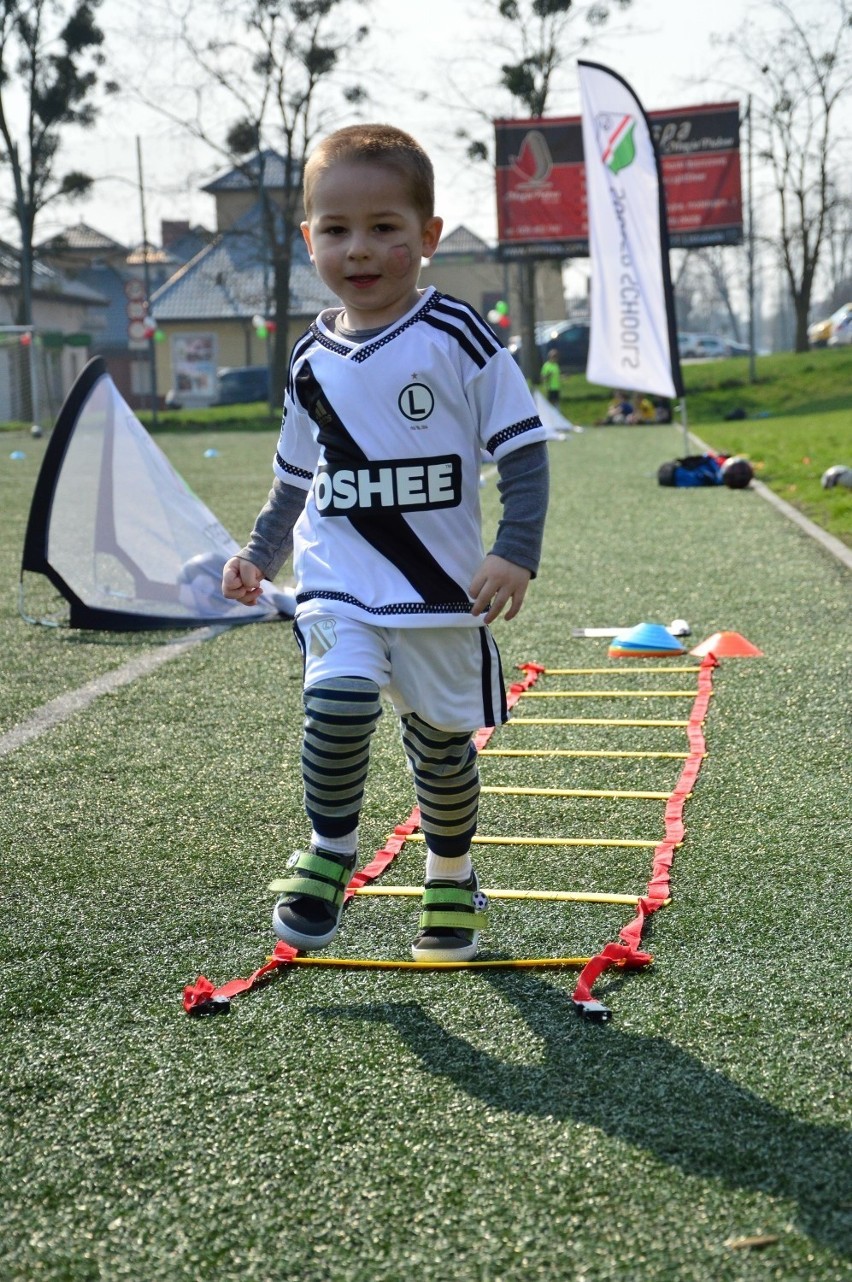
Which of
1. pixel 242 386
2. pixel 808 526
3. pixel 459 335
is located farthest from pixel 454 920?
pixel 242 386

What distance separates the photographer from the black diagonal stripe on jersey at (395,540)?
2842mm

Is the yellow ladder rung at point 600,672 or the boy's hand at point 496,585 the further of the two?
the yellow ladder rung at point 600,672

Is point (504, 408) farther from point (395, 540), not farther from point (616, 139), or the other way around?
point (616, 139)

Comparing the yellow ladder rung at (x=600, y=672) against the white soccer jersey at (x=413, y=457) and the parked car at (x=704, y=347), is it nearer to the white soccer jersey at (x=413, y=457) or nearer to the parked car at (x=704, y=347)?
the white soccer jersey at (x=413, y=457)

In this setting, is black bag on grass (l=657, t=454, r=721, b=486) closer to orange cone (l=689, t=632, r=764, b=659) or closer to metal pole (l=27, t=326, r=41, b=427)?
orange cone (l=689, t=632, r=764, b=659)

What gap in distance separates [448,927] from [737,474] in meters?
12.2

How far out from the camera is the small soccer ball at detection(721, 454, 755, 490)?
1458cm

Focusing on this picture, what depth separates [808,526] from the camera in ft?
35.9

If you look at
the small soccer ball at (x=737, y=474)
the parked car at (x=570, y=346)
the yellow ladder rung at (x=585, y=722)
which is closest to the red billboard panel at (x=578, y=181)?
the parked car at (x=570, y=346)

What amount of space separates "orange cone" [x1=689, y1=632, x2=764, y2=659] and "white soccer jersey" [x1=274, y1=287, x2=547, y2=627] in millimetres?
3571

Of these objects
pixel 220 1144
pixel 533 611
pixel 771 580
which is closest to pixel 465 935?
pixel 220 1144

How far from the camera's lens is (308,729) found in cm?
283

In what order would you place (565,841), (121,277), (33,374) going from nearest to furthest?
(565,841) → (33,374) → (121,277)

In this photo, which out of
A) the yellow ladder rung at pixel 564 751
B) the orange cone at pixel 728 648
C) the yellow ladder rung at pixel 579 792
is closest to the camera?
the yellow ladder rung at pixel 579 792
